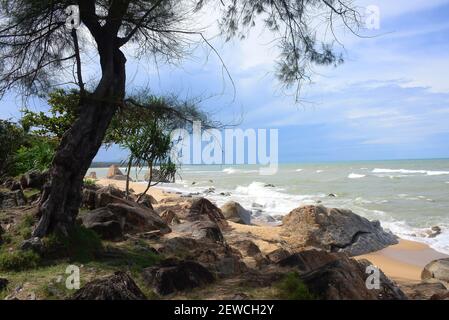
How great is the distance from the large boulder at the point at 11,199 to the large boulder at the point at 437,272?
777 cm

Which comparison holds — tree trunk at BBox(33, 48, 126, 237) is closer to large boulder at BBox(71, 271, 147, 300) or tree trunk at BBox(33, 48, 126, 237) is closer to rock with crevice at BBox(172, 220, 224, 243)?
large boulder at BBox(71, 271, 147, 300)

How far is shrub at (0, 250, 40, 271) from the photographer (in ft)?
16.4

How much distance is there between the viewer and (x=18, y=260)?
505 centimetres

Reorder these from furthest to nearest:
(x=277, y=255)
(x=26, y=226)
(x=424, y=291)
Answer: (x=277, y=255) → (x=26, y=226) → (x=424, y=291)

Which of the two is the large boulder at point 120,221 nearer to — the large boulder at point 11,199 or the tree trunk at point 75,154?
the tree trunk at point 75,154

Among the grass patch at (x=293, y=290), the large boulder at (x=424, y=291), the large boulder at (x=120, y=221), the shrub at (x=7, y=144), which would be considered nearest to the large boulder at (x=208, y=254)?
the large boulder at (x=120, y=221)

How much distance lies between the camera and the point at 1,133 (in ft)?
33.9

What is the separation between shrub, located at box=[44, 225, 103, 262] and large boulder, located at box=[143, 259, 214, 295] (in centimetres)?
111

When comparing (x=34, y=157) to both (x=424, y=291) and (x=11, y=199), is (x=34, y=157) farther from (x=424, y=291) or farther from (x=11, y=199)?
(x=424, y=291)

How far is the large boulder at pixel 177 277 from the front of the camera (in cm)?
430

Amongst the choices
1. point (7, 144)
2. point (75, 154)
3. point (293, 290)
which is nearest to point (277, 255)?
point (293, 290)

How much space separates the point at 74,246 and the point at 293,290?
3.04 m

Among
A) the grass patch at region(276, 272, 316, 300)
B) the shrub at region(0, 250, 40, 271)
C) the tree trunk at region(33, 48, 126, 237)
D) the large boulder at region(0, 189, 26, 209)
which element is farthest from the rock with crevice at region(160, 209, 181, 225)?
the grass patch at region(276, 272, 316, 300)
